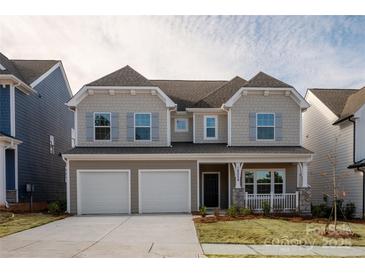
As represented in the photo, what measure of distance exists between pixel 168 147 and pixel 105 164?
8.95ft

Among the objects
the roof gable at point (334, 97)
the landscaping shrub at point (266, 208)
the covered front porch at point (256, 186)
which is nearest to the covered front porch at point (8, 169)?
the covered front porch at point (256, 186)

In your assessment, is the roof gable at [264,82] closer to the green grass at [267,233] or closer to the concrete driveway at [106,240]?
the green grass at [267,233]

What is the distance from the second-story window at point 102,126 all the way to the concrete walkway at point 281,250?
27.6 ft

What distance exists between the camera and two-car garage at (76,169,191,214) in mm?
13734

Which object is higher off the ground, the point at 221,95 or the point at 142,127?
the point at 221,95

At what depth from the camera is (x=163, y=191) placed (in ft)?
45.4

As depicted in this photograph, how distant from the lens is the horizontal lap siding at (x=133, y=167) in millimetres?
13654

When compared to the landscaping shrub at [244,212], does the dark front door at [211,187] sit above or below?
above

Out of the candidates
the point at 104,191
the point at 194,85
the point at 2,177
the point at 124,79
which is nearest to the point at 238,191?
the point at 104,191

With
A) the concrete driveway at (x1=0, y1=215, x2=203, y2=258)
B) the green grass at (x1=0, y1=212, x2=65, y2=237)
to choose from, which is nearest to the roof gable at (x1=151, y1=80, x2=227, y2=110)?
the concrete driveway at (x1=0, y1=215, x2=203, y2=258)

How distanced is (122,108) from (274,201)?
7.50 metres

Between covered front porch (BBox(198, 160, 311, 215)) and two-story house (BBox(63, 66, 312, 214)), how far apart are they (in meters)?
0.04

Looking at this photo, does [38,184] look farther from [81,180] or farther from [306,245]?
[306,245]

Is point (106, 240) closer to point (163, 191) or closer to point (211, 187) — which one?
point (163, 191)
